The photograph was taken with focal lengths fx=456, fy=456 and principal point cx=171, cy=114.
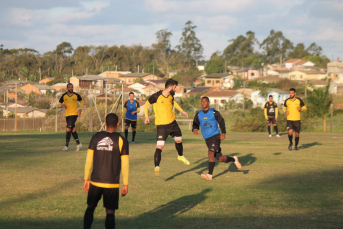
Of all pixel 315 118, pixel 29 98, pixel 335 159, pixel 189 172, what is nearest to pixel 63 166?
pixel 189 172

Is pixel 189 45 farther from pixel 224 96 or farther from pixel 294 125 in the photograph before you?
pixel 294 125

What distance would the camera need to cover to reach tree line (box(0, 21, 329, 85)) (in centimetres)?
13162

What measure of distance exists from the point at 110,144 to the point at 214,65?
142026 mm

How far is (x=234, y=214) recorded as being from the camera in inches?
300

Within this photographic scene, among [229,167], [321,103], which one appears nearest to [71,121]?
[229,167]

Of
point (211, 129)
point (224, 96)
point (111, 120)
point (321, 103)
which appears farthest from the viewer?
point (224, 96)

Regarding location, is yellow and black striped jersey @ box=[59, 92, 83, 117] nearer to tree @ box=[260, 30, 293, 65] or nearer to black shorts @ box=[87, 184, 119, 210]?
black shorts @ box=[87, 184, 119, 210]

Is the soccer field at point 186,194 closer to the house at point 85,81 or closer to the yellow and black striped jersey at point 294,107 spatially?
the yellow and black striped jersey at point 294,107

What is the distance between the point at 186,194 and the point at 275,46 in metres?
185

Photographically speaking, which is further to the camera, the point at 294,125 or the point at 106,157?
the point at 294,125

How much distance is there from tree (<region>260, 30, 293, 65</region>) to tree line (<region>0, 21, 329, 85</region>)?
7096 mm

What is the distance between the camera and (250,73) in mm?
143750

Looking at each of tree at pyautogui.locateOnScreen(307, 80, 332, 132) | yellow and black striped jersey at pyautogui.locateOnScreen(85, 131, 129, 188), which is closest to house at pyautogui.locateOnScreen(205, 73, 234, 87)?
tree at pyautogui.locateOnScreen(307, 80, 332, 132)

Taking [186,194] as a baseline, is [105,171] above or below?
above
